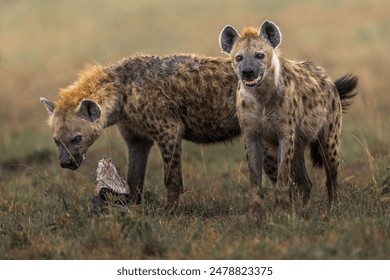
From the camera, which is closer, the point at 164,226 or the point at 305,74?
the point at 164,226

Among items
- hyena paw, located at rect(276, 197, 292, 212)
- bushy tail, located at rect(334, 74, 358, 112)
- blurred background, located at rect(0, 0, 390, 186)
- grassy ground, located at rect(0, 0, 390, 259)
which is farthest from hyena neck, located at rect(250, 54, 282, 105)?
blurred background, located at rect(0, 0, 390, 186)

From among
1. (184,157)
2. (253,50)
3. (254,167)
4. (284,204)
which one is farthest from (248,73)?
(184,157)

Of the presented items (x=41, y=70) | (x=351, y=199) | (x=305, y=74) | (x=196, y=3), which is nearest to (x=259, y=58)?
(x=305, y=74)

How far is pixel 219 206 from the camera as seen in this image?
23.1ft

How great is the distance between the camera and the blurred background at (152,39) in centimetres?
1427

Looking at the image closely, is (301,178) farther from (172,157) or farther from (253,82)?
(253,82)

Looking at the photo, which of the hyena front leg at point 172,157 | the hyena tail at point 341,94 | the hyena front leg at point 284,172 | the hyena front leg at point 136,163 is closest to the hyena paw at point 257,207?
the hyena front leg at point 284,172

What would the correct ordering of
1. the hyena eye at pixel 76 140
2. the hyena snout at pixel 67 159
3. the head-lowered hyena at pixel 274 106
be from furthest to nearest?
the hyena eye at pixel 76 140
the hyena snout at pixel 67 159
the head-lowered hyena at pixel 274 106

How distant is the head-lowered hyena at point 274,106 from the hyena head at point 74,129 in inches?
46.7

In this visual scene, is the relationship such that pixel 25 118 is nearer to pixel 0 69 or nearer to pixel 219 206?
pixel 0 69

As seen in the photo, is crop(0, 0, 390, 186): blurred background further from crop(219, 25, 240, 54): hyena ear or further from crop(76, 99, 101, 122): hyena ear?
crop(219, 25, 240, 54): hyena ear

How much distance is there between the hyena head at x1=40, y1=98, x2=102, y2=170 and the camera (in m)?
6.64

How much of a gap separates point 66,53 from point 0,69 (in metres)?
1.75

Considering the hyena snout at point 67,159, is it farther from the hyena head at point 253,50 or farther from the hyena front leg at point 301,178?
the hyena front leg at point 301,178
